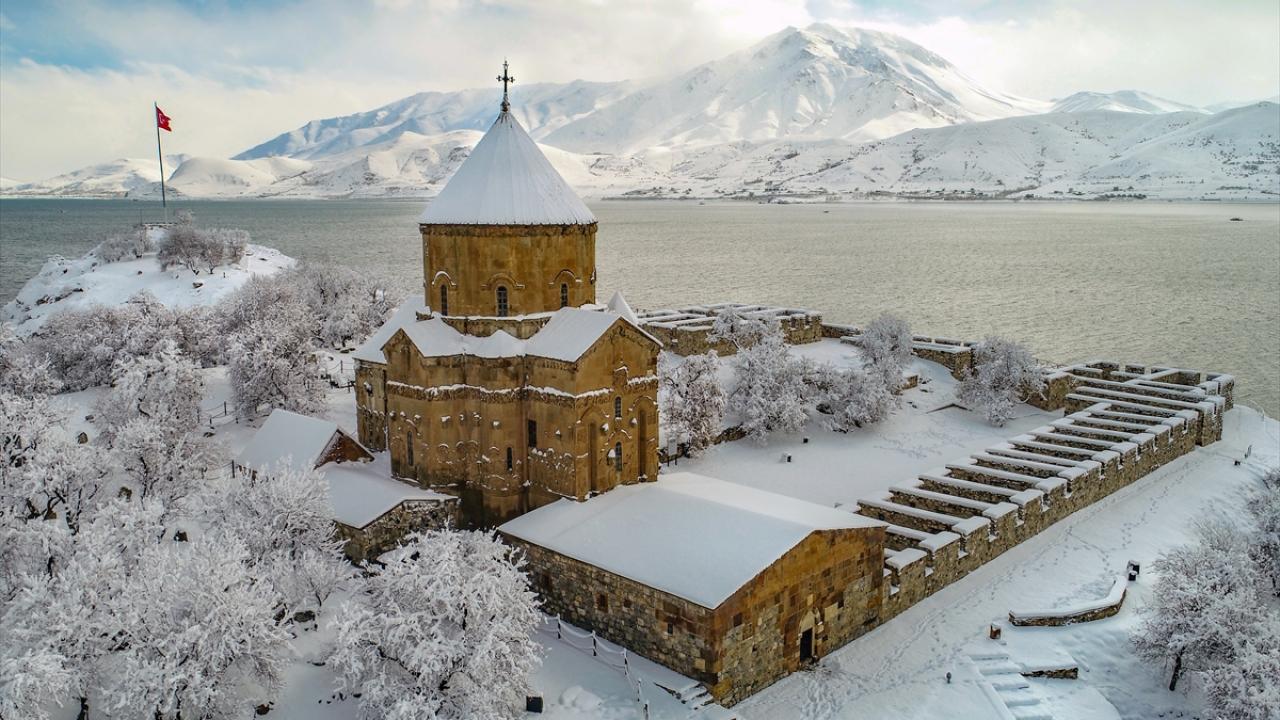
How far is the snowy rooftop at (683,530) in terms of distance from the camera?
62.6 ft

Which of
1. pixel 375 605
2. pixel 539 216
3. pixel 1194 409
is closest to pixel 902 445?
pixel 1194 409

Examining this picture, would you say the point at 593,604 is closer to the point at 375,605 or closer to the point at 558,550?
the point at 558,550

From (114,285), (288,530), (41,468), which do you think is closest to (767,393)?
(288,530)

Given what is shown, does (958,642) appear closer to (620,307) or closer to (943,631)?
(943,631)

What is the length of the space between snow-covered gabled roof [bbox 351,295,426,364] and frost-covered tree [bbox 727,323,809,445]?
16.7m

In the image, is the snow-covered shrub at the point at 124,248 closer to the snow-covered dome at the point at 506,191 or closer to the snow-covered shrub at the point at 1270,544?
the snow-covered dome at the point at 506,191

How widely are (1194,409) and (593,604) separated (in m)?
32.5

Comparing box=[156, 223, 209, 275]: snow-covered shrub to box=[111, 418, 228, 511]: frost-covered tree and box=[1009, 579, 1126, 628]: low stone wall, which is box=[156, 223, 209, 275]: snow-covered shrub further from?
box=[1009, 579, 1126, 628]: low stone wall

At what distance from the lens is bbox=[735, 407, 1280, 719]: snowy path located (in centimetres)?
1920

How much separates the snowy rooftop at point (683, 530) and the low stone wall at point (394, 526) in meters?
2.41

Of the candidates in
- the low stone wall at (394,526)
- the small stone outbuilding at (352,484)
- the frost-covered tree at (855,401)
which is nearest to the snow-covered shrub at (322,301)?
the small stone outbuilding at (352,484)

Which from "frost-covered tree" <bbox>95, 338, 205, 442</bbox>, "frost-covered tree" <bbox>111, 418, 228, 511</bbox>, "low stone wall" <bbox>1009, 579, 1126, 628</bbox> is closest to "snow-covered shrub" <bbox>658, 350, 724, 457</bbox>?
"low stone wall" <bbox>1009, 579, 1126, 628</bbox>

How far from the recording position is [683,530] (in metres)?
20.9

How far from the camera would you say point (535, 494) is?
24.5m
